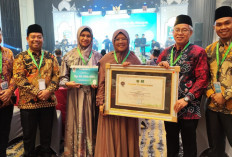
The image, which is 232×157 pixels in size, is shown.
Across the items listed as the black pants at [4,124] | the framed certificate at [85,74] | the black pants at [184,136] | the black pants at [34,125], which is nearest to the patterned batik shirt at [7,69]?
the black pants at [4,124]

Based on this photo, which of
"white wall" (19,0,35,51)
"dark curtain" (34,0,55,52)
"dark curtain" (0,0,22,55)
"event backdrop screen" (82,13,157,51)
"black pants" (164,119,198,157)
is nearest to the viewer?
"black pants" (164,119,198,157)

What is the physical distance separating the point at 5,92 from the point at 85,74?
82 cm

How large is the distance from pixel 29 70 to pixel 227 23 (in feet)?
6.27

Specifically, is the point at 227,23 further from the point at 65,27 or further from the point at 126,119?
the point at 65,27

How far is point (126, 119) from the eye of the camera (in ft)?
5.81

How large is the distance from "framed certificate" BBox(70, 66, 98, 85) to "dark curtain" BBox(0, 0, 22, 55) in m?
7.72

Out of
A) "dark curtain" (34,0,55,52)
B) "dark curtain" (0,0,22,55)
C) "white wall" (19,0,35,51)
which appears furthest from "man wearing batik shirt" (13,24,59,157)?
"white wall" (19,0,35,51)

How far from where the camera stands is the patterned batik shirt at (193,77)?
1530mm

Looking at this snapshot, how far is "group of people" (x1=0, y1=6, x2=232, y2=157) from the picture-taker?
1571 millimetres

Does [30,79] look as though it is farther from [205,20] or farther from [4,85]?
[205,20]

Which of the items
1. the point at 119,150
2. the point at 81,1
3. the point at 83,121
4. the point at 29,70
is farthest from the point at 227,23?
the point at 81,1

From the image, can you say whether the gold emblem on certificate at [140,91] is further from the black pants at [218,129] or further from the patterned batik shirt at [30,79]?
the patterned batik shirt at [30,79]

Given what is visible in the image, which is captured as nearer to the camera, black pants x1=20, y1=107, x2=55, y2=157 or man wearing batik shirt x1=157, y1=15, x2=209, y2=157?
man wearing batik shirt x1=157, y1=15, x2=209, y2=157

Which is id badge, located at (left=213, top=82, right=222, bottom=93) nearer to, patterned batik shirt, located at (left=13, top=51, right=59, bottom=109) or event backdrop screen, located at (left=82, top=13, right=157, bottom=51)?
patterned batik shirt, located at (left=13, top=51, right=59, bottom=109)
